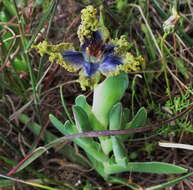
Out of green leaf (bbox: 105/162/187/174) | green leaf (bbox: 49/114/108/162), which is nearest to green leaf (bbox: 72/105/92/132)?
green leaf (bbox: 49/114/108/162)

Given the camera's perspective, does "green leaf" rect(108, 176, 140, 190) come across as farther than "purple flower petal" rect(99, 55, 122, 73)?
Yes

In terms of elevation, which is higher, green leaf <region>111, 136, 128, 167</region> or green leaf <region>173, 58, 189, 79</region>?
green leaf <region>173, 58, 189, 79</region>

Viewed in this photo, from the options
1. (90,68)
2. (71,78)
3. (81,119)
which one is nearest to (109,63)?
(90,68)

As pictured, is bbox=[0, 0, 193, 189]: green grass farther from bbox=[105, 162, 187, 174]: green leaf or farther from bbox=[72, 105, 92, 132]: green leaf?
bbox=[72, 105, 92, 132]: green leaf

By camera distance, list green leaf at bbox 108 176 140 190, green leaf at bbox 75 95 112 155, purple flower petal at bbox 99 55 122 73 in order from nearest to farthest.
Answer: purple flower petal at bbox 99 55 122 73, green leaf at bbox 75 95 112 155, green leaf at bbox 108 176 140 190

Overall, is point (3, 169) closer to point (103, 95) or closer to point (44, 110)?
point (44, 110)

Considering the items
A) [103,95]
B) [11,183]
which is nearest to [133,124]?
[103,95]

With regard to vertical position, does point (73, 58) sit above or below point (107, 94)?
above

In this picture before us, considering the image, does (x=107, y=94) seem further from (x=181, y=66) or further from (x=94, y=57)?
(x=181, y=66)

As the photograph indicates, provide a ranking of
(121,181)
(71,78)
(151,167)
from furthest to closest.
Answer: (71,78) < (121,181) < (151,167)
